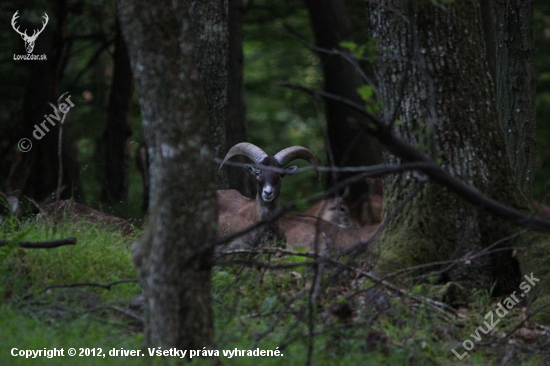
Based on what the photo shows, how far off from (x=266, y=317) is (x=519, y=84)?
5.00 metres

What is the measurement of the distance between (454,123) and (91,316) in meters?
3.95

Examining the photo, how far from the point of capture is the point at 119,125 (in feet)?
54.8

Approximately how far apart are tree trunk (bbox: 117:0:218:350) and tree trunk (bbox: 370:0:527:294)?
291 cm

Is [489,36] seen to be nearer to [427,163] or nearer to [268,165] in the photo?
[268,165]

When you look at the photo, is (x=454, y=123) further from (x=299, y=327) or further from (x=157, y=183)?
(x=157, y=183)

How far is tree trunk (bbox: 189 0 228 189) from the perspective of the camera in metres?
11.0

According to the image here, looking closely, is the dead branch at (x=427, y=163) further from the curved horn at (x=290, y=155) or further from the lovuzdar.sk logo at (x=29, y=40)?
the lovuzdar.sk logo at (x=29, y=40)

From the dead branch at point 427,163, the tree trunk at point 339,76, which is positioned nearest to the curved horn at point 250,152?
the tree trunk at point 339,76

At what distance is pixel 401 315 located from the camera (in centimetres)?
633

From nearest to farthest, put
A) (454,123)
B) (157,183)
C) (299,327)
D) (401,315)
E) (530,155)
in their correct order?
(157,183), (299,327), (401,315), (454,123), (530,155)

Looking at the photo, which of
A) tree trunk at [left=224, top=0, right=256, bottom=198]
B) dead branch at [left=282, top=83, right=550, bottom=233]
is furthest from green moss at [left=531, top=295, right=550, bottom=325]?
tree trunk at [left=224, top=0, right=256, bottom=198]

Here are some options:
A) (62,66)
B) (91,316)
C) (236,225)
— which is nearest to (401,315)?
(91,316)

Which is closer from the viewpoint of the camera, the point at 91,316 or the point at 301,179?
the point at 91,316

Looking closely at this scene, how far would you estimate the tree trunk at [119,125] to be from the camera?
1645cm
